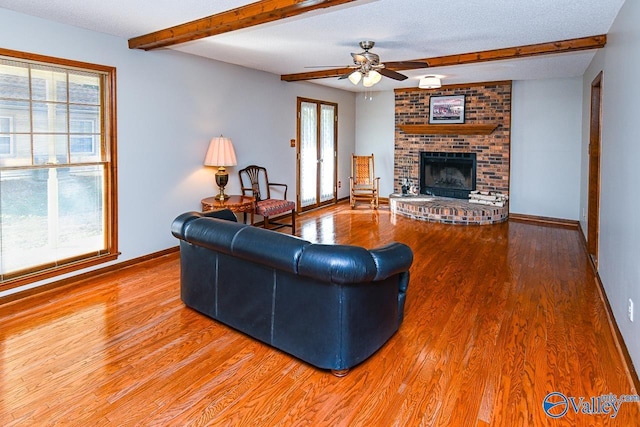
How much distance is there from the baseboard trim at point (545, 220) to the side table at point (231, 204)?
464 cm

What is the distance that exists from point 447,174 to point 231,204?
4.72 metres

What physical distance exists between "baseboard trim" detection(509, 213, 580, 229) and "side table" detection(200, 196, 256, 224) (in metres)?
4.64

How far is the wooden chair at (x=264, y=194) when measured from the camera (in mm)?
5801

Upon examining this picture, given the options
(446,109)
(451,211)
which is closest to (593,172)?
(451,211)

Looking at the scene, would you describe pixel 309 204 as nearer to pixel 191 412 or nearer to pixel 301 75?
pixel 301 75

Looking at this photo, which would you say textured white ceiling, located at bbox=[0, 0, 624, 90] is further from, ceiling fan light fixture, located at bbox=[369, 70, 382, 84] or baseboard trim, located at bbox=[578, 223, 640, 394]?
baseboard trim, located at bbox=[578, 223, 640, 394]

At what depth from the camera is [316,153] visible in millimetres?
8172

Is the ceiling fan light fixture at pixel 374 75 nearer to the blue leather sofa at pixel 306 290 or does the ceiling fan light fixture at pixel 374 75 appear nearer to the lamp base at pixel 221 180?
the lamp base at pixel 221 180

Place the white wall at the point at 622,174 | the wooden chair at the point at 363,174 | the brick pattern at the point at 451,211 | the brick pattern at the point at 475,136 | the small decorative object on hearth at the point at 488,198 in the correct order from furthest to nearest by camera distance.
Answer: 1. the wooden chair at the point at 363,174
2. the brick pattern at the point at 475,136
3. the small decorative object on hearth at the point at 488,198
4. the brick pattern at the point at 451,211
5. the white wall at the point at 622,174

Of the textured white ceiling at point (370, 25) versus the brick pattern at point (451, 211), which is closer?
the textured white ceiling at point (370, 25)

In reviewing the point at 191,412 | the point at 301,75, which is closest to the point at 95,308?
the point at 191,412

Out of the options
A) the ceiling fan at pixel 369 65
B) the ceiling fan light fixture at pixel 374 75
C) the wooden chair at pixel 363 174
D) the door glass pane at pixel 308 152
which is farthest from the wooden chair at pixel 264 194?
the wooden chair at pixel 363 174

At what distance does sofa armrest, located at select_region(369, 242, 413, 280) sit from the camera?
2.44 meters

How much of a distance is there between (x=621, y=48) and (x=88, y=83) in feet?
15.1
